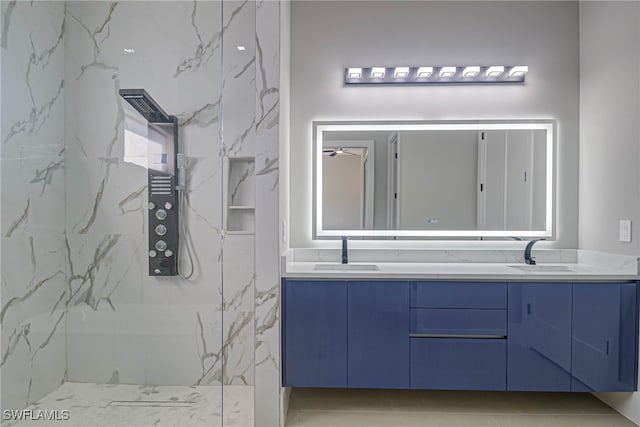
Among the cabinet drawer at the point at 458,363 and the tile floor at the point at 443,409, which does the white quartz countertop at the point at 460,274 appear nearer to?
the cabinet drawer at the point at 458,363

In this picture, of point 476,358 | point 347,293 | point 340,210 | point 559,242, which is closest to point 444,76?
point 340,210

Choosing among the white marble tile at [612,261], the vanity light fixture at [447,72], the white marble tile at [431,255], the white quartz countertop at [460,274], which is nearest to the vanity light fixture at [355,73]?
the vanity light fixture at [447,72]

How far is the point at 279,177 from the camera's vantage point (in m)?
2.11

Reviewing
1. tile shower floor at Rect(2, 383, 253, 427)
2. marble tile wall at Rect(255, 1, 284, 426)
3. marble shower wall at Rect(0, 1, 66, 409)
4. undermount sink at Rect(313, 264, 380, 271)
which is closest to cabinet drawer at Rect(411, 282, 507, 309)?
undermount sink at Rect(313, 264, 380, 271)

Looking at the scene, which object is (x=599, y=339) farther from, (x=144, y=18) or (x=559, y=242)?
(x=144, y=18)

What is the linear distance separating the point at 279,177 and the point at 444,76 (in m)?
1.44

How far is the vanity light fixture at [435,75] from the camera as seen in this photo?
2629mm

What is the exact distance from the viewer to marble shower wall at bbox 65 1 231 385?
2064 mm

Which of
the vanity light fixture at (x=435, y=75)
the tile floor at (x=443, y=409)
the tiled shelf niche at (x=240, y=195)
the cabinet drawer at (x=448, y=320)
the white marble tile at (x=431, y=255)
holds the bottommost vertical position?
the tile floor at (x=443, y=409)

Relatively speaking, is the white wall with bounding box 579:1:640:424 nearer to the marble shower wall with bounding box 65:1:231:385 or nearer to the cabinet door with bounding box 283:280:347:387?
the cabinet door with bounding box 283:280:347:387

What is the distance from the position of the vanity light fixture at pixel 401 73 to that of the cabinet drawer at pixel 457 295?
1.44m

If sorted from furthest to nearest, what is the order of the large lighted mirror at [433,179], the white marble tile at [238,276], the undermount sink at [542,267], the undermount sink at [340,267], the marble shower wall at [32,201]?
the large lighted mirror at [433,179] → the undermount sink at [542,267] → the undermount sink at [340,267] → the white marble tile at [238,276] → the marble shower wall at [32,201]

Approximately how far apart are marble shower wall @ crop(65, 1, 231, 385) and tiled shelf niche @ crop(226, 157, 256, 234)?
0.07 metres

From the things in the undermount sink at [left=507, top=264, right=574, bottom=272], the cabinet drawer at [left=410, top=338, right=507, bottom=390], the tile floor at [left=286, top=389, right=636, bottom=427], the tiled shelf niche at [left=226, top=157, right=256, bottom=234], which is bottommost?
the tile floor at [left=286, top=389, right=636, bottom=427]
